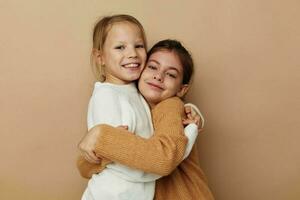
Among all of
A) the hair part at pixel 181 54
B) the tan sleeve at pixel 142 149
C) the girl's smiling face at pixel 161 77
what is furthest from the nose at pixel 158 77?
the tan sleeve at pixel 142 149

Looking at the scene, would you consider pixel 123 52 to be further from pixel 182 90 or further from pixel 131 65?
pixel 182 90

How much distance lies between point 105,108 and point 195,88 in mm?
648

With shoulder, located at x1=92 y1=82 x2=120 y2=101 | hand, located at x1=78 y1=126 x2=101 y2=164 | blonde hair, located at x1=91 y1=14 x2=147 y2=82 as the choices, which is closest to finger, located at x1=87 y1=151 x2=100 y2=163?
hand, located at x1=78 y1=126 x2=101 y2=164

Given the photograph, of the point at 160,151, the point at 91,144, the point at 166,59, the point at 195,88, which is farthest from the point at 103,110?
the point at 195,88

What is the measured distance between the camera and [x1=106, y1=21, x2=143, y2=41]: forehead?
4.80ft

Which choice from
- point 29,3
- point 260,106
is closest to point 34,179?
point 29,3

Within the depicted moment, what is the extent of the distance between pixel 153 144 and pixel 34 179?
678 mm

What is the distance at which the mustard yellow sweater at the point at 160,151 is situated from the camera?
3.99 feet

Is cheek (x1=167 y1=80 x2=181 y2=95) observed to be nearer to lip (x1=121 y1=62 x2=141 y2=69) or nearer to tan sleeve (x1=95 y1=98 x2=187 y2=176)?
lip (x1=121 y1=62 x2=141 y2=69)

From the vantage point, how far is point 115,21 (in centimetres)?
150

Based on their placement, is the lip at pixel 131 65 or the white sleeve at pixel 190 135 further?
the lip at pixel 131 65

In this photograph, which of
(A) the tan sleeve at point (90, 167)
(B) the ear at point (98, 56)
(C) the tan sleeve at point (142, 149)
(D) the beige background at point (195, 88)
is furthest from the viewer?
(D) the beige background at point (195, 88)

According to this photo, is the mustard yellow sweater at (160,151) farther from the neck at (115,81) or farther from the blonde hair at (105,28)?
the blonde hair at (105,28)

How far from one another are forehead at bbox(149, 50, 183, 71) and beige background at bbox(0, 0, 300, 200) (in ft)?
0.92
